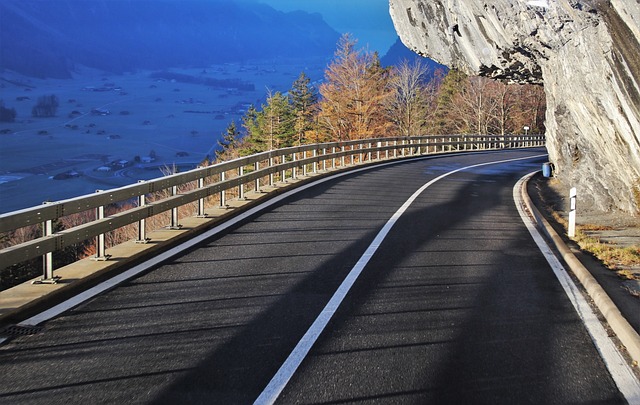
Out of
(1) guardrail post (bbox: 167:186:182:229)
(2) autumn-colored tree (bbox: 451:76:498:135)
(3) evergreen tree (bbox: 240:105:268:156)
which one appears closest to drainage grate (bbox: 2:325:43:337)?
(1) guardrail post (bbox: 167:186:182:229)

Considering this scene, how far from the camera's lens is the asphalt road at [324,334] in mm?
4270

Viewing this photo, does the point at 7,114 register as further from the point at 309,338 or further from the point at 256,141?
the point at 309,338

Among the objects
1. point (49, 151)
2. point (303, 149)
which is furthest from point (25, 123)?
point (303, 149)

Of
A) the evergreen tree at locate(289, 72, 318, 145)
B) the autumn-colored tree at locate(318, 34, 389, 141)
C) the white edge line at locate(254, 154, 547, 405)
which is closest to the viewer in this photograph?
the white edge line at locate(254, 154, 547, 405)

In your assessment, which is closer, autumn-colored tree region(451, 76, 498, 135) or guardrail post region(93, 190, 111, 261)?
guardrail post region(93, 190, 111, 261)

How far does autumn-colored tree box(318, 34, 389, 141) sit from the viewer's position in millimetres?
54719

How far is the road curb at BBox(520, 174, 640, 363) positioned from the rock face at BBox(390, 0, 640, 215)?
8.70ft

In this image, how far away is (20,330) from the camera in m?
5.34

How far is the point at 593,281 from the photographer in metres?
7.12

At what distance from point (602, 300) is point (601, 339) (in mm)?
1029

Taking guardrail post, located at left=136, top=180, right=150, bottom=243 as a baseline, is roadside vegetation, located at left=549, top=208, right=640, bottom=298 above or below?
below

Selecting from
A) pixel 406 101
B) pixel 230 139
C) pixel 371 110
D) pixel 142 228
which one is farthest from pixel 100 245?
pixel 230 139

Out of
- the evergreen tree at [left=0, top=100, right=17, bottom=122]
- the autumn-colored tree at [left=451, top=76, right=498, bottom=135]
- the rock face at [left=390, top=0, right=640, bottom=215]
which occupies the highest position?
the evergreen tree at [left=0, top=100, right=17, bottom=122]

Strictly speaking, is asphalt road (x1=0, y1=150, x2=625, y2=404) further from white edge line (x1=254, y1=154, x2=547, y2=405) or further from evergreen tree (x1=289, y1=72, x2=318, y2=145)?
evergreen tree (x1=289, y1=72, x2=318, y2=145)
